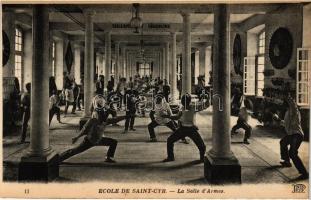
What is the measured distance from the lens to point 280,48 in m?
12.1

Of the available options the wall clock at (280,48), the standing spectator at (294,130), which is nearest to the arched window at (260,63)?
the wall clock at (280,48)

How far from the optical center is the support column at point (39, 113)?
230 inches

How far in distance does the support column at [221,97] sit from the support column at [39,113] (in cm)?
281

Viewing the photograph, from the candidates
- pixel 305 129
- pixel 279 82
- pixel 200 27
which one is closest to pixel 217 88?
pixel 305 129

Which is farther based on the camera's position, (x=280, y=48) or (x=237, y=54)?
(x=237, y=54)

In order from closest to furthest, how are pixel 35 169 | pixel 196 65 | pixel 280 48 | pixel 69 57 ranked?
pixel 35 169 < pixel 280 48 < pixel 69 57 < pixel 196 65

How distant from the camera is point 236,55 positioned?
17.3 m

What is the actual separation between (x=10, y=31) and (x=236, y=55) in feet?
33.8

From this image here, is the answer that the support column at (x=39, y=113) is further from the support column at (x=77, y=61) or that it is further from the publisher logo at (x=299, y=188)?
the support column at (x=77, y=61)

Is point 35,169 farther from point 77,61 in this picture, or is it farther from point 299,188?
point 77,61

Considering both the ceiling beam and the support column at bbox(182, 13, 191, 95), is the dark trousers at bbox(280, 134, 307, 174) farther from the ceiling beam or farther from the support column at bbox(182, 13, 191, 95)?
the support column at bbox(182, 13, 191, 95)

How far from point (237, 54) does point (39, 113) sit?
12880 millimetres

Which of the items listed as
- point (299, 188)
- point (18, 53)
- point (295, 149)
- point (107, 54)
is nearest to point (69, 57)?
point (107, 54)

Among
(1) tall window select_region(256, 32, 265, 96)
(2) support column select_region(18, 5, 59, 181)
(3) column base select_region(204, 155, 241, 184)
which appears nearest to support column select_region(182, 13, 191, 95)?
(1) tall window select_region(256, 32, 265, 96)
